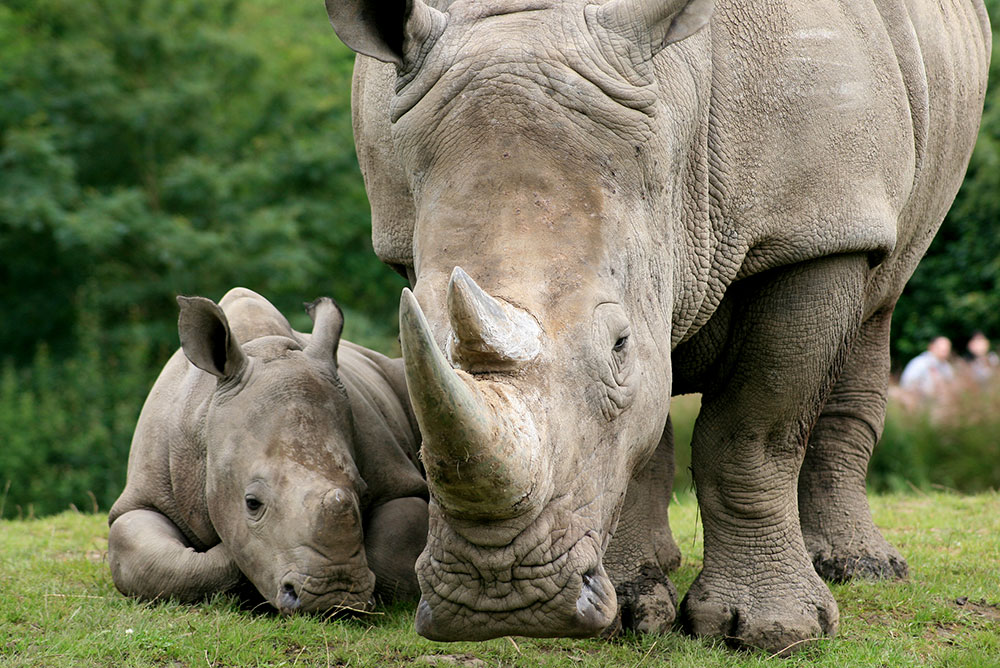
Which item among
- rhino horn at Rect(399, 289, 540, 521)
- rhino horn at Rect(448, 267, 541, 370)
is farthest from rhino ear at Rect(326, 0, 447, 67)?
rhino horn at Rect(399, 289, 540, 521)

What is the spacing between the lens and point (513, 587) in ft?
11.6

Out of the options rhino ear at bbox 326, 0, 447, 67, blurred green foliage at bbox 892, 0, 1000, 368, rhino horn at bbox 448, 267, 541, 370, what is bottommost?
blurred green foliage at bbox 892, 0, 1000, 368

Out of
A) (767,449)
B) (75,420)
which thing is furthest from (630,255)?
(75,420)

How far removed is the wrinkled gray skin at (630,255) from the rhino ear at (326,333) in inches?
38.6

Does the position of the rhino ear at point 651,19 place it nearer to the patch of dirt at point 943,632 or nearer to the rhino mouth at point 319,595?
the rhino mouth at point 319,595

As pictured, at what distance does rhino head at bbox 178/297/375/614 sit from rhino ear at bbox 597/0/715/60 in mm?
2154

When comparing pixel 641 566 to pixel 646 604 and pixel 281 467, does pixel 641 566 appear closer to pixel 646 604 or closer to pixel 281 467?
pixel 646 604

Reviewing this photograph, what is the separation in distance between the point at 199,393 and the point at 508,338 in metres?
2.78

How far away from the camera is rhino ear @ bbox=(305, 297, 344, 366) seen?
5.79m

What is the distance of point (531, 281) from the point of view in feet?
11.8

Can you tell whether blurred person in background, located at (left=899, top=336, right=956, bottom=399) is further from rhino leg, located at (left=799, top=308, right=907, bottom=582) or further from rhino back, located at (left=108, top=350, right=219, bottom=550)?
rhino back, located at (left=108, top=350, right=219, bottom=550)

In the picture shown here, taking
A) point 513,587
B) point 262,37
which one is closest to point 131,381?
point 262,37

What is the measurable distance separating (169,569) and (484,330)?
103 inches

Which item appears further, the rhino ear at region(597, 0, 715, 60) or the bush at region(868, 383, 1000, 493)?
the bush at region(868, 383, 1000, 493)
